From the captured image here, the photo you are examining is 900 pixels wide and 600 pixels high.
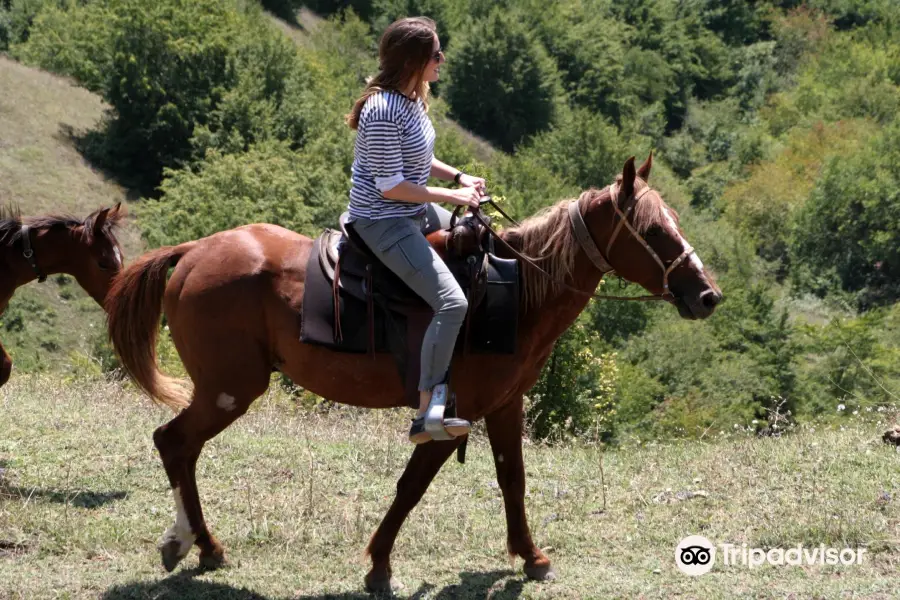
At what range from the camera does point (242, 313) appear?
6.36 meters

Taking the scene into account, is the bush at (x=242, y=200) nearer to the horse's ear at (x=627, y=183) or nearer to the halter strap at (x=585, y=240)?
the halter strap at (x=585, y=240)

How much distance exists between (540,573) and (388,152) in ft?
9.46

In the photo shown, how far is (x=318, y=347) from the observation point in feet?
20.5

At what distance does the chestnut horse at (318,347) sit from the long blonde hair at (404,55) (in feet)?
4.02

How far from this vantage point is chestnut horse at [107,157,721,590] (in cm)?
618

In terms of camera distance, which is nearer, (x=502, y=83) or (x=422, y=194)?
(x=422, y=194)

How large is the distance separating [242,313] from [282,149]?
48.7m

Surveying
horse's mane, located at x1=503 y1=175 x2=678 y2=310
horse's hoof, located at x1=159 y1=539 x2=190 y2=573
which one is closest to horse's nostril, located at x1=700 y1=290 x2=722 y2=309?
horse's mane, located at x1=503 y1=175 x2=678 y2=310

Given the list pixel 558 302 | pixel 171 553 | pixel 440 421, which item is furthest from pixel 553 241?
pixel 171 553

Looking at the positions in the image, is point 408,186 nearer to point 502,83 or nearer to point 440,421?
point 440,421

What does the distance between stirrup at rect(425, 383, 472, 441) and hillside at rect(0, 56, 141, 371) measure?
2824 centimetres

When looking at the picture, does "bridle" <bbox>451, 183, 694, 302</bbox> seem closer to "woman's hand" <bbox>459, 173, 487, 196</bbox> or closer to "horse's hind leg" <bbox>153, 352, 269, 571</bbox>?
"woman's hand" <bbox>459, 173, 487, 196</bbox>

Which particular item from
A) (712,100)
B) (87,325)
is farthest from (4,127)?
(712,100)

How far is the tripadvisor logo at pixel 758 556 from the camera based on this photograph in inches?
263
